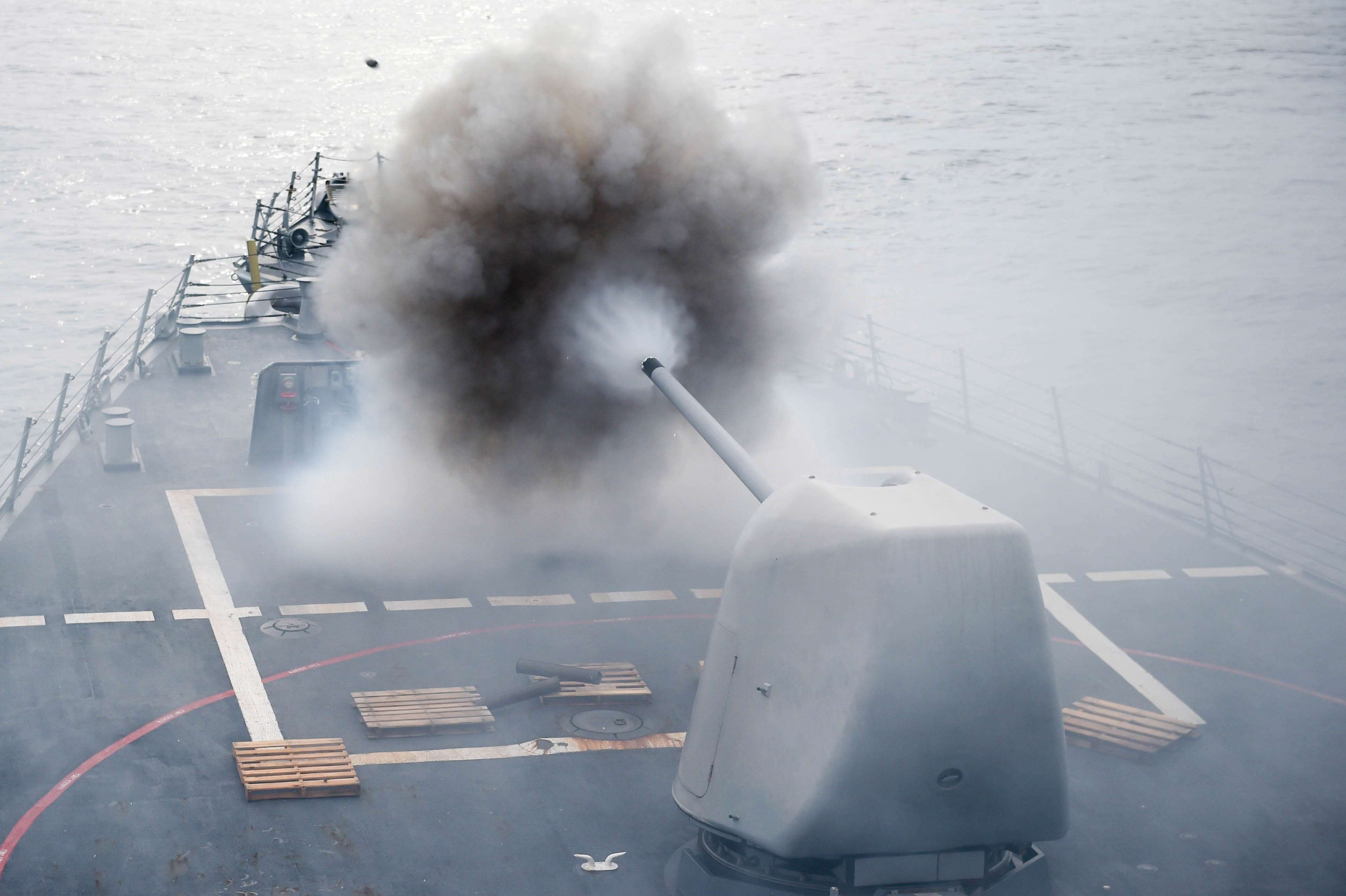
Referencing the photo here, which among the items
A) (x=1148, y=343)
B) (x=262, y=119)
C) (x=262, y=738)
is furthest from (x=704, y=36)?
(x=262, y=738)

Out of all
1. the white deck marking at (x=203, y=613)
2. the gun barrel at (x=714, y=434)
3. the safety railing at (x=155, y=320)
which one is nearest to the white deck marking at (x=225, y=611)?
the white deck marking at (x=203, y=613)

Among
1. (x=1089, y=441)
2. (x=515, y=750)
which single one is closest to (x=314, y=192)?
(x=515, y=750)

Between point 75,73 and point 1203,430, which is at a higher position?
point 75,73

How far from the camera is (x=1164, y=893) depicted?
460 inches

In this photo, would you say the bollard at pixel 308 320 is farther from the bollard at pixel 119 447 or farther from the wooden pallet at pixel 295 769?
the wooden pallet at pixel 295 769

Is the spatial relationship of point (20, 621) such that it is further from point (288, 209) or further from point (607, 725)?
point (288, 209)

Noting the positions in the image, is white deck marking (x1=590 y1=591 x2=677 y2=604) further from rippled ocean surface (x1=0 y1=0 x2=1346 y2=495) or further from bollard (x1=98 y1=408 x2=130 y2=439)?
bollard (x1=98 y1=408 x2=130 y2=439)

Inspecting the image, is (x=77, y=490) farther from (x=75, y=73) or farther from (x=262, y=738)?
(x=75, y=73)

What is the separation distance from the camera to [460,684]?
49.5 ft

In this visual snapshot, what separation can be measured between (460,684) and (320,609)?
2.78 m

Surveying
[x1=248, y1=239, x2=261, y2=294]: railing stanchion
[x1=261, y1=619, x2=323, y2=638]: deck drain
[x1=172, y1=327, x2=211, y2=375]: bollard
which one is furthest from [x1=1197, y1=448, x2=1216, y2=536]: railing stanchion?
[x1=248, y1=239, x2=261, y2=294]: railing stanchion

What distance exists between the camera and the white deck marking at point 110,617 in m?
16.3

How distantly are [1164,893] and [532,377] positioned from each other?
32.2ft

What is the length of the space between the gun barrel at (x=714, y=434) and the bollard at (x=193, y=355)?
15.3 metres
